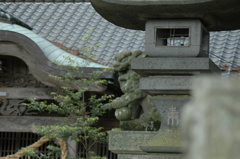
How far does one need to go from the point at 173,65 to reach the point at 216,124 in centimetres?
549

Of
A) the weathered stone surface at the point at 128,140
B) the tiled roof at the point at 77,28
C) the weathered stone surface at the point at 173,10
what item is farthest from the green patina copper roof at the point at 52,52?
the weathered stone surface at the point at 173,10

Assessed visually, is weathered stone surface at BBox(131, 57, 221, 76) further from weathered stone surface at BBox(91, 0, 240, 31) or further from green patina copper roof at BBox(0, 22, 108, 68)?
green patina copper roof at BBox(0, 22, 108, 68)

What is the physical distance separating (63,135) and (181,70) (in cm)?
284

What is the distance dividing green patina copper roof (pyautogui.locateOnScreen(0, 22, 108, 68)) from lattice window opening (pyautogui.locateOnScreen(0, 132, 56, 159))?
2082mm

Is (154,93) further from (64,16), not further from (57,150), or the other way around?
(64,16)

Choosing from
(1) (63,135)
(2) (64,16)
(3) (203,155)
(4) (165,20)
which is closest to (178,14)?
(4) (165,20)

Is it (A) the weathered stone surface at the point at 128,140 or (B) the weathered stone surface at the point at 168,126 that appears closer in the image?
(B) the weathered stone surface at the point at 168,126

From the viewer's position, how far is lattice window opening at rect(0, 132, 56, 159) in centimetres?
1176

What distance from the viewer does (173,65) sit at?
6.73m

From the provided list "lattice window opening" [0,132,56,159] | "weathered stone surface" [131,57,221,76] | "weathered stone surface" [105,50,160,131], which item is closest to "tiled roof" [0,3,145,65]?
"lattice window opening" [0,132,56,159]

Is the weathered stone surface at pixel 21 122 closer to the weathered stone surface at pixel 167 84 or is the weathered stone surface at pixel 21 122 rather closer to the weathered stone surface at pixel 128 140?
the weathered stone surface at pixel 128 140

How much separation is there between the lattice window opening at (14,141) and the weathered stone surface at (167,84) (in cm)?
533

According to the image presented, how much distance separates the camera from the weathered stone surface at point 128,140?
724cm

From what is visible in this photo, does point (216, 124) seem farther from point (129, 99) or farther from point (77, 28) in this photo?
point (77, 28)
